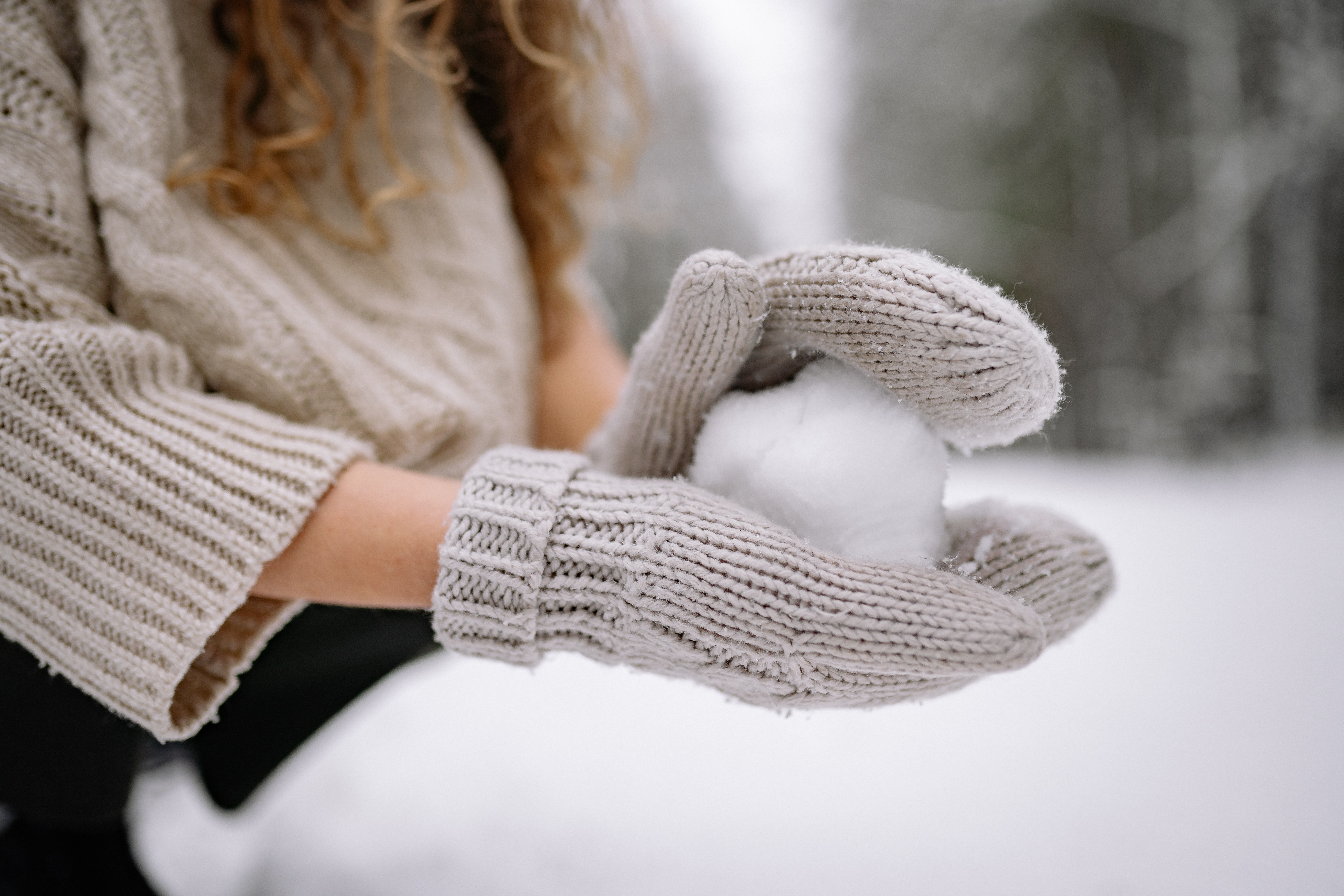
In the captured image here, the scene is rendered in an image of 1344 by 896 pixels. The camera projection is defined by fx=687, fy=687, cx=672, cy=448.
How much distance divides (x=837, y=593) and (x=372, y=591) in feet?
0.90

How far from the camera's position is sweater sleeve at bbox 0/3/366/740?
39 centimetres

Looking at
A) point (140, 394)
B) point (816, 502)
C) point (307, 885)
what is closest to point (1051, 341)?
point (816, 502)

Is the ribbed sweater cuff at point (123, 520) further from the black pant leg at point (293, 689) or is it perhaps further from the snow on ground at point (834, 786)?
the snow on ground at point (834, 786)

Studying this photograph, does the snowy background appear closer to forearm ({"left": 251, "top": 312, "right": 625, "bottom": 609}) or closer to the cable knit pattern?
the cable knit pattern

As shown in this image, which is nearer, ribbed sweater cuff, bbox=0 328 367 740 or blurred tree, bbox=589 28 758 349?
ribbed sweater cuff, bbox=0 328 367 740

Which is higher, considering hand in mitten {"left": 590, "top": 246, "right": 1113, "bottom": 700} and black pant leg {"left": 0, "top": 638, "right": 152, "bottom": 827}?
hand in mitten {"left": 590, "top": 246, "right": 1113, "bottom": 700}

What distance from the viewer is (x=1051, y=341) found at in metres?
0.36

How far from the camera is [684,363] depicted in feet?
1.38

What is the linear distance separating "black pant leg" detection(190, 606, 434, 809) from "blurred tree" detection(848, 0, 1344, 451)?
150 centimetres

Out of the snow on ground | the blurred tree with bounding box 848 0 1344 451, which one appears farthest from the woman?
the blurred tree with bounding box 848 0 1344 451

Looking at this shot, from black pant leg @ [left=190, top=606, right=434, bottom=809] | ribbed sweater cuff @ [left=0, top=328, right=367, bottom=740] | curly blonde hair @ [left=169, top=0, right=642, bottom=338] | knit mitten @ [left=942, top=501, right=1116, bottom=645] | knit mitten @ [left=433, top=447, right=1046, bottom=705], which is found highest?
curly blonde hair @ [left=169, top=0, right=642, bottom=338]

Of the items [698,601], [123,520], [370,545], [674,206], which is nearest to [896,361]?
[698,601]


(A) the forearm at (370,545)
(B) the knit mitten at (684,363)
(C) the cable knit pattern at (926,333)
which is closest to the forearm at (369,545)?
(A) the forearm at (370,545)

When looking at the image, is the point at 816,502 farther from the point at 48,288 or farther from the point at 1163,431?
the point at 1163,431
